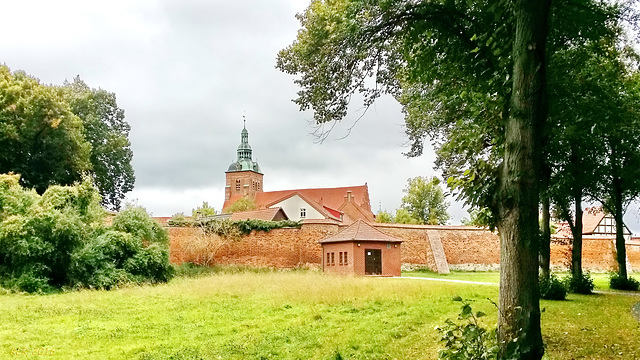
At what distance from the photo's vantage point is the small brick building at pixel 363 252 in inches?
1312

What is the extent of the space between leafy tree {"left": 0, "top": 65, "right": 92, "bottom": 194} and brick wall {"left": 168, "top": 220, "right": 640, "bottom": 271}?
339 inches

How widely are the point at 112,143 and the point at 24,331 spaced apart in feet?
118

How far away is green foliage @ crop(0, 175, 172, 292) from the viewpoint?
2331 cm

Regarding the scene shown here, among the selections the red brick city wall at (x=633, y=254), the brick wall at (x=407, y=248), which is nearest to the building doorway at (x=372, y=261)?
the brick wall at (x=407, y=248)

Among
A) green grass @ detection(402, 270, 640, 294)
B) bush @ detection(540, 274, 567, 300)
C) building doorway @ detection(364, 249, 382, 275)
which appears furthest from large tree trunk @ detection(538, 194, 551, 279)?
building doorway @ detection(364, 249, 382, 275)

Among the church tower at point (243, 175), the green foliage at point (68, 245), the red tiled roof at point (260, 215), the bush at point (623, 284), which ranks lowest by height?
the bush at point (623, 284)

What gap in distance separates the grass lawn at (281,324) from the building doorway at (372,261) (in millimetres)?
14281

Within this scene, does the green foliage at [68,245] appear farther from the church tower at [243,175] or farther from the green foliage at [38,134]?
the church tower at [243,175]

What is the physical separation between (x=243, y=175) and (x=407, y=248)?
5275 centimetres

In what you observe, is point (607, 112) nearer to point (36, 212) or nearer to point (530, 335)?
point (530, 335)

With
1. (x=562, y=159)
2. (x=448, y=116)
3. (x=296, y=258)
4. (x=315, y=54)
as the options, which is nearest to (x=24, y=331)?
(x=315, y=54)

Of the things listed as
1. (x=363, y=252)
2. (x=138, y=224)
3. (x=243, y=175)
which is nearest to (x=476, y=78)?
(x=138, y=224)

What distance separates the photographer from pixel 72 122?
37594 mm

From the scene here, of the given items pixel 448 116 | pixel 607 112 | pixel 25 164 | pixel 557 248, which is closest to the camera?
pixel 448 116
